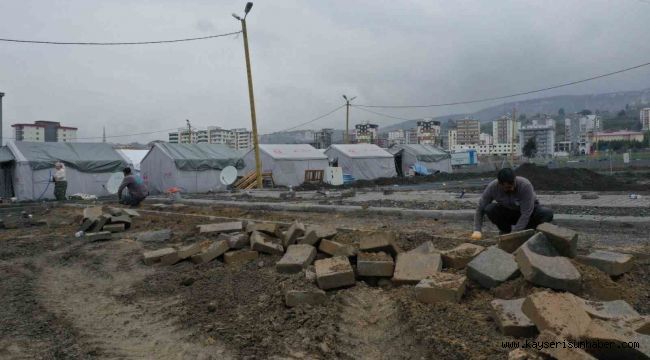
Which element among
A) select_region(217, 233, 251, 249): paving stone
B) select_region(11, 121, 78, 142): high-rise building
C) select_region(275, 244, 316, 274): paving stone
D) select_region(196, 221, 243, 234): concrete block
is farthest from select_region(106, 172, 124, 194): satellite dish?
select_region(11, 121, 78, 142): high-rise building

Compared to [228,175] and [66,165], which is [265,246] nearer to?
[228,175]

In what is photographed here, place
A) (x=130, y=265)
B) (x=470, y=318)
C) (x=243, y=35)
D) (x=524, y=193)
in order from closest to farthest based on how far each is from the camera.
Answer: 1. (x=470, y=318)
2. (x=524, y=193)
3. (x=130, y=265)
4. (x=243, y=35)

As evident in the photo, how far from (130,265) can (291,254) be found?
2.72 m

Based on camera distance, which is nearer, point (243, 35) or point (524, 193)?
point (524, 193)

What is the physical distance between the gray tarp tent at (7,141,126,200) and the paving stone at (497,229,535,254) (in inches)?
901

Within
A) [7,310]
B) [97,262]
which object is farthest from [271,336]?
[97,262]

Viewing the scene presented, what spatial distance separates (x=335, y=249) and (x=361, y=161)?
27649 millimetres

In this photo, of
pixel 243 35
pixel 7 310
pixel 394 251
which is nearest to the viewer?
pixel 7 310

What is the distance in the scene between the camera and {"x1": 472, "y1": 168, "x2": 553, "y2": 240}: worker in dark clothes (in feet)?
19.1

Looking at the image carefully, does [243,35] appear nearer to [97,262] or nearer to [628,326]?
[97,262]

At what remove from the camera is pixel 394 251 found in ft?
17.5

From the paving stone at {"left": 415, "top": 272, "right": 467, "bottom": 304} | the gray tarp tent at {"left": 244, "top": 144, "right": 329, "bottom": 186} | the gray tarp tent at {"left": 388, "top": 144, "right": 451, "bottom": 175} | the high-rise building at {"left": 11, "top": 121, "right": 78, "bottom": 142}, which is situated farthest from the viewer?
the high-rise building at {"left": 11, "top": 121, "right": 78, "bottom": 142}

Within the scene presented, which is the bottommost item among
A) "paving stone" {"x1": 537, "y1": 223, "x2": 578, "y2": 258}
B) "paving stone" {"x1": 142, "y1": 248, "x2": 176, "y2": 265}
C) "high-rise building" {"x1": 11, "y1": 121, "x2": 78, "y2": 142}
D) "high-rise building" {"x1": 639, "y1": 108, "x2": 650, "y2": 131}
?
"paving stone" {"x1": 142, "y1": 248, "x2": 176, "y2": 265}

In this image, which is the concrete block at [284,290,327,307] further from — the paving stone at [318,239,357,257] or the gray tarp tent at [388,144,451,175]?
the gray tarp tent at [388,144,451,175]
